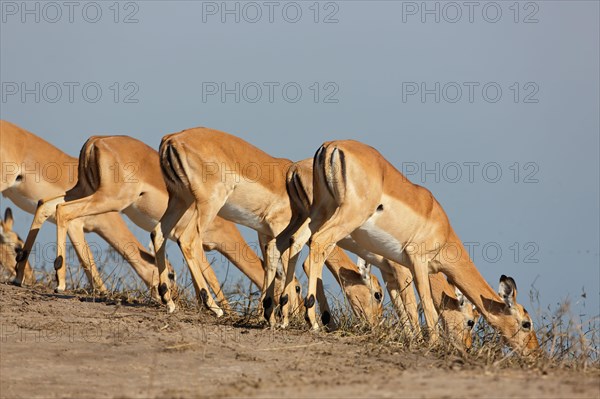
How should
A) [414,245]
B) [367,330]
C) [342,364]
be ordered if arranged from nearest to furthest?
[342,364], [367,330], [414,245]

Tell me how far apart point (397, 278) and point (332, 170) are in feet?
9.67

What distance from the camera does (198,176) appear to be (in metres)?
12.8

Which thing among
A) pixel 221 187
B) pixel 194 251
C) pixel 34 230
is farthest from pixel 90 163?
pixel 194 251

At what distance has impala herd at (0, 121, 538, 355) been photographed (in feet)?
37.7

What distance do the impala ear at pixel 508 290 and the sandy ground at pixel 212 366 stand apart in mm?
2933

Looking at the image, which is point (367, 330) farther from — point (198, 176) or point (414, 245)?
point (198, 176)

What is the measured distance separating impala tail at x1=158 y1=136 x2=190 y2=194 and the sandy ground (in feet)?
6.92

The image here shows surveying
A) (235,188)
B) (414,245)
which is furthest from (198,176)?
(414,245)

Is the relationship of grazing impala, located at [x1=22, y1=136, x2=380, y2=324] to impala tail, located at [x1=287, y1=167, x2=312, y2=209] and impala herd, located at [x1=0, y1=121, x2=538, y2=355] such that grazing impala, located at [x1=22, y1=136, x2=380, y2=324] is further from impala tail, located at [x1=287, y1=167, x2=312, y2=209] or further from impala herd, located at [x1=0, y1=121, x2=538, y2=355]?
→ impala tail, located at [x1=287, y1=167, x2=312, y2=209]

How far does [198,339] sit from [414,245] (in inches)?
143

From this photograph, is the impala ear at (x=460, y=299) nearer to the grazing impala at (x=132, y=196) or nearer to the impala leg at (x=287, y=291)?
the grazing impala at (x=132, y=196)

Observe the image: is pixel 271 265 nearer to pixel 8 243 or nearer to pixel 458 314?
pixel 458 314

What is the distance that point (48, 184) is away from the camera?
17.0 m

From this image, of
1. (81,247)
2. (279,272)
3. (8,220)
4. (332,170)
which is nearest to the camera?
(332,170)
